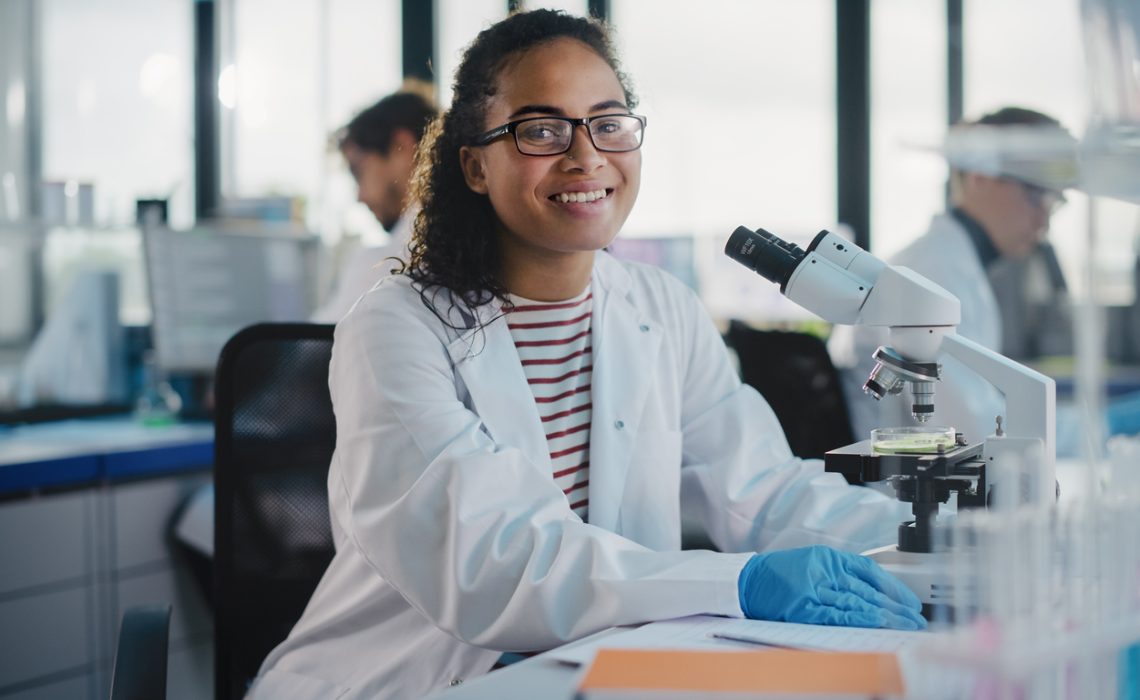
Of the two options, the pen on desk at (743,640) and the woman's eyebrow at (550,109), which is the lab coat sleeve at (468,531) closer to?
the pen on desk at (743,640)

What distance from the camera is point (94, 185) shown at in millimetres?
3301

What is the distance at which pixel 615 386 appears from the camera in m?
1.56

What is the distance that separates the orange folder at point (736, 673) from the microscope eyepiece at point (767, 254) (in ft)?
1.70

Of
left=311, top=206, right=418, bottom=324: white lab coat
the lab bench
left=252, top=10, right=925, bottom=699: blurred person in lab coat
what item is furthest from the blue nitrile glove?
left=311, top=206, right=418, bottom=324: white lab coat

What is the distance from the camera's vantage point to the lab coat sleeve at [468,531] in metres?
1.09

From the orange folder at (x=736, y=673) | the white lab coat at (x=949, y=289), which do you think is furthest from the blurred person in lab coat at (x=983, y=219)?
the orange folder at (x=736, y=673)

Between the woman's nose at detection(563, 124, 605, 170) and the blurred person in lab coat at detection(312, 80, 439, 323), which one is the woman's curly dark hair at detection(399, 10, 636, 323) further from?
the blurred person in lab coat at detection(312, 80, 439, 323)

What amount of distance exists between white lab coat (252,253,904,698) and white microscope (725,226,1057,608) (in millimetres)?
186

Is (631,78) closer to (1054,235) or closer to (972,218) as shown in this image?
(972,218)

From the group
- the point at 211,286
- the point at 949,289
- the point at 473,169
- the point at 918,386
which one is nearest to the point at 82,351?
the point at 211,286

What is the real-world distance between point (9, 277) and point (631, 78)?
2452 mm

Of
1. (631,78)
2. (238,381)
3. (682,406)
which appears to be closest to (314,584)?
(238,381)

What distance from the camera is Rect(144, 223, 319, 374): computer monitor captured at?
3.21 metres

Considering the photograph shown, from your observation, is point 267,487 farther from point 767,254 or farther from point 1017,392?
point 1017,392
